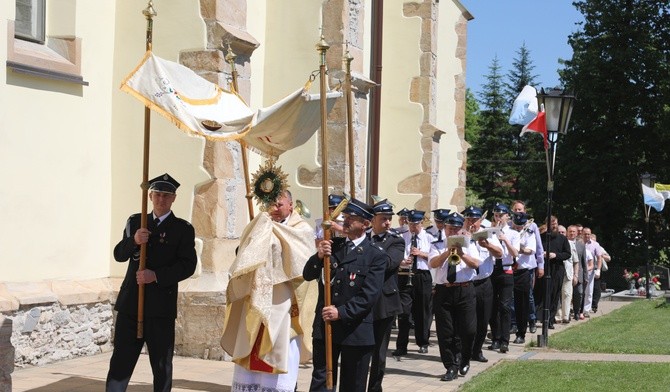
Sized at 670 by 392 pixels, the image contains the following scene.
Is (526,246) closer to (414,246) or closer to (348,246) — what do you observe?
(414,246)

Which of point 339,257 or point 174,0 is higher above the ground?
point 174,0

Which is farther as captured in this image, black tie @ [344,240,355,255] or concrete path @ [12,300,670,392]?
concrete path @ [12,300,670,392]

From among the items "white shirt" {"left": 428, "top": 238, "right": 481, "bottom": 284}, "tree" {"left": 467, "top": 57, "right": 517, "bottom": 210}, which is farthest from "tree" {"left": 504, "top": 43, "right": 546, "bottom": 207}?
→ "white shirt" {"left": 428, "top": 238, "right": 481, "bottom": 284}

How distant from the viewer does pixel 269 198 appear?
→ 910cm

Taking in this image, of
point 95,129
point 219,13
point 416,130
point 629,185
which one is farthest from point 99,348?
point 629,185

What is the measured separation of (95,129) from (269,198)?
15.8ft

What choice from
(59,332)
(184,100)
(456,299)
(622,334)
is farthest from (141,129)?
(622,334)

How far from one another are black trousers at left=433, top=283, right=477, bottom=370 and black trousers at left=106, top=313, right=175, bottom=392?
14.1 feet

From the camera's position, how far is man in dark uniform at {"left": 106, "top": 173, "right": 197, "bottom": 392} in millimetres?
8938

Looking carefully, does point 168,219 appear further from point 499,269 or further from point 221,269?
point 499,269

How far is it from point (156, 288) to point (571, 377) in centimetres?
558

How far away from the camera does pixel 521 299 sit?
16.9 meters

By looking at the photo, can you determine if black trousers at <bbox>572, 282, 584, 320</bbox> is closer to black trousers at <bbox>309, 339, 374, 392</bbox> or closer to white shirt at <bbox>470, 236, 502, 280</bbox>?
white shirt at <bbox>470, 236, 502, 280</bbox>

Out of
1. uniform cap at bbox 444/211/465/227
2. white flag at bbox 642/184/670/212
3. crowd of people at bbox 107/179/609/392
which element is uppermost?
white flag at bbox 642/184/670/212
